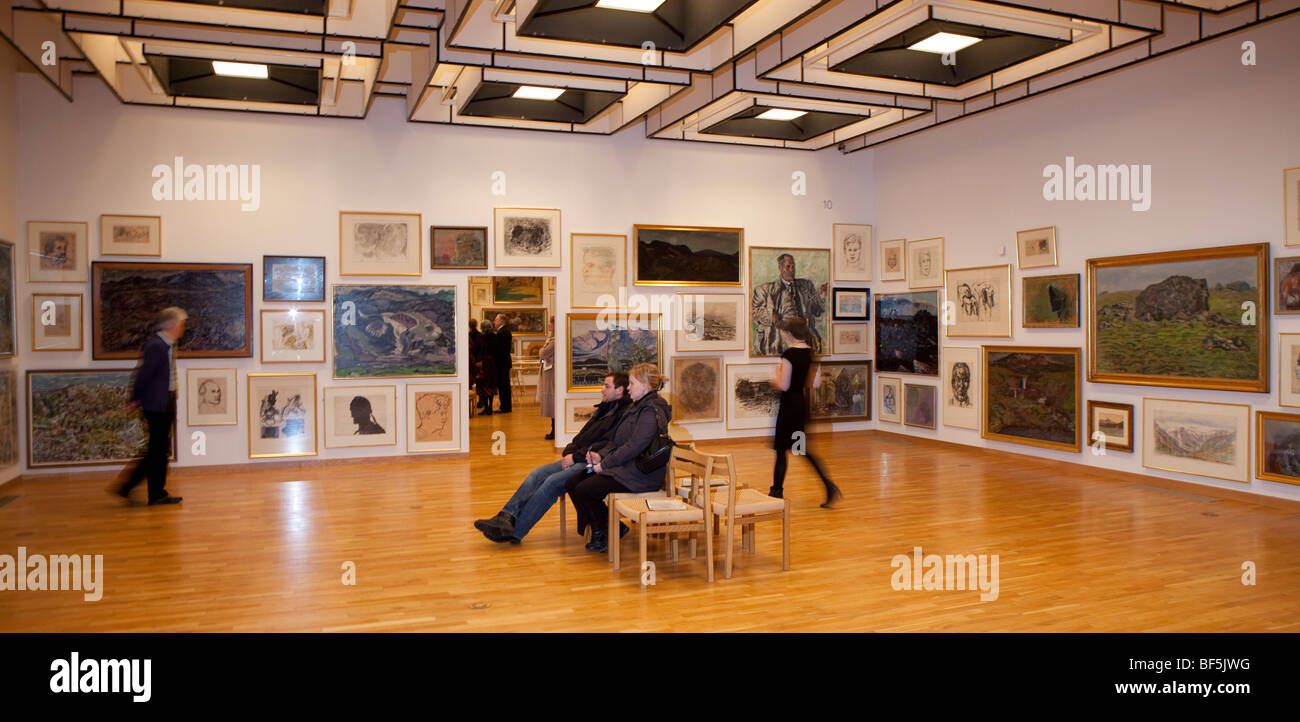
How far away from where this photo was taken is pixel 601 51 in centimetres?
959

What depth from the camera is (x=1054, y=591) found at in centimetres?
671

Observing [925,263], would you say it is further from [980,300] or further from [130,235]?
[130,235]

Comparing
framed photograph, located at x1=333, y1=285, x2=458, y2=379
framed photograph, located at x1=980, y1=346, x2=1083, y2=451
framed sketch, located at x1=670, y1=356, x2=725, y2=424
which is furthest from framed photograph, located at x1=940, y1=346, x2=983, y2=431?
framed photograph, located at x1=333, y1=285, x2=458, y2=379

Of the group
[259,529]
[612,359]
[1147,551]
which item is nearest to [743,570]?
[1147,551]

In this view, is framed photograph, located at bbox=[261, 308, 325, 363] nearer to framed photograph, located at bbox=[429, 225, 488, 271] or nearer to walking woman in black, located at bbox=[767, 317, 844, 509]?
framed photograph, located at bbox=[429, 225, 488, 271]

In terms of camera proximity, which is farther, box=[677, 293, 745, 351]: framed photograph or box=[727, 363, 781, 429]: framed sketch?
box=[727, 363, 781, 429]: framed sketch

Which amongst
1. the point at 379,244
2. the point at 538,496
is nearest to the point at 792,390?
the point at 538,496

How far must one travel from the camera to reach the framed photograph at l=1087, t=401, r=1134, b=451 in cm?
1146

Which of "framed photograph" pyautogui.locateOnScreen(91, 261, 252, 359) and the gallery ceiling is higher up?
the gallery ceiling

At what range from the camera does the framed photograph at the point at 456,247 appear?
528 inches

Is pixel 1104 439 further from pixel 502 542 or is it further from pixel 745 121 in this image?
pixel 502 542

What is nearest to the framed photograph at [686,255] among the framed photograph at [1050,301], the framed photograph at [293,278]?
the framed photograph at [1050,301]

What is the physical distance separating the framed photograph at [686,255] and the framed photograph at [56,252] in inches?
312

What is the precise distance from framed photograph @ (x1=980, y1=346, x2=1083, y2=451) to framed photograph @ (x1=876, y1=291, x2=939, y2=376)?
128 cm
